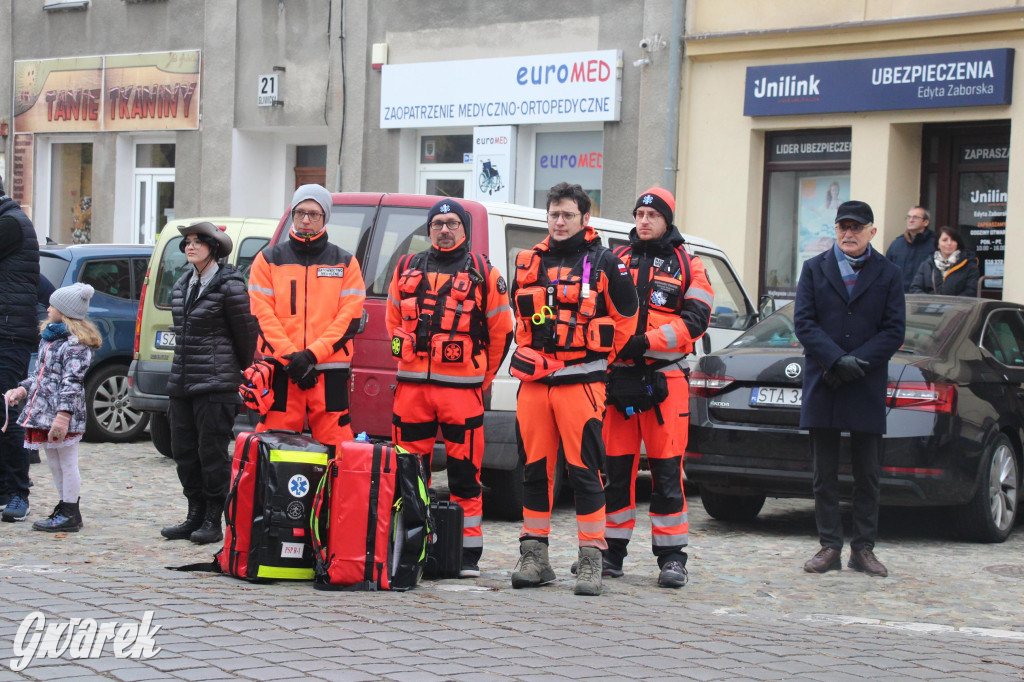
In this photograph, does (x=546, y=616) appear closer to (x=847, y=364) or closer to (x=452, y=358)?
(x=452, y=358)

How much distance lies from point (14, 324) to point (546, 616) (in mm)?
4239

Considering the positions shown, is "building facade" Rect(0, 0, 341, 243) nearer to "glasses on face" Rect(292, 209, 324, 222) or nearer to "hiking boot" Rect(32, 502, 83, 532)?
"hiking boot" Rect(32, 502, 83, 532)

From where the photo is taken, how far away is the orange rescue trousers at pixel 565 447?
6898 mm

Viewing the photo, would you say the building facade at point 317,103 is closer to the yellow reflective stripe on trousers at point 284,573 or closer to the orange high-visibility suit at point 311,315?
the orange high-visibility suit at point 311,315

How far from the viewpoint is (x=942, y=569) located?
794 centimetres

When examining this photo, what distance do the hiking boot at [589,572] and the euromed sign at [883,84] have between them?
9.61 metres

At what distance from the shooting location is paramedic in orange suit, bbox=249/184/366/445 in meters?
7.31

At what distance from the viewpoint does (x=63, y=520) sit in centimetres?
813

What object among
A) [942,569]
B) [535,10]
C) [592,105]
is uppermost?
[535,10]

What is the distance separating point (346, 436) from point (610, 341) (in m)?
1.59

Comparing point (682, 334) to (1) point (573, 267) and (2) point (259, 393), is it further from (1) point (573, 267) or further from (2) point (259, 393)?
(2) point (259, 393)

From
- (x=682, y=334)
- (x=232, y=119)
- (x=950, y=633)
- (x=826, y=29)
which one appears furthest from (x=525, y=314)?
(x=232, y=119)

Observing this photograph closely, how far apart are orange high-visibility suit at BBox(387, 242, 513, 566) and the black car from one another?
7.27 ft

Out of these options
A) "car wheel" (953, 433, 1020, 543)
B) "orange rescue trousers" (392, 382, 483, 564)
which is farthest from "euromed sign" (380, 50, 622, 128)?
"orange rescue trousers" (392, 382, 483, 564)
